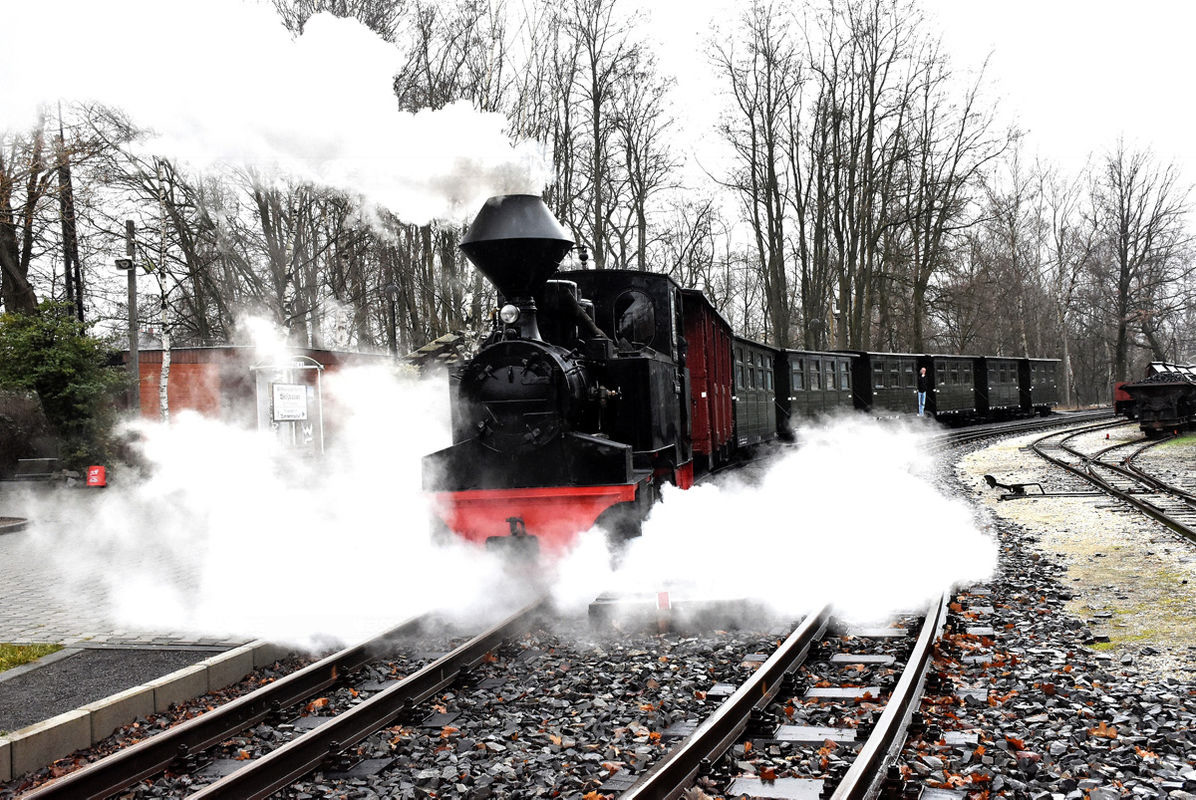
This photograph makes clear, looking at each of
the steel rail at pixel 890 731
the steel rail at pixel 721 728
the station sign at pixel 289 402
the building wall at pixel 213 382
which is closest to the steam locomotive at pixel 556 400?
the steel rail at pixel 721 728

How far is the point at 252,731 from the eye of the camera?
14.8 feet

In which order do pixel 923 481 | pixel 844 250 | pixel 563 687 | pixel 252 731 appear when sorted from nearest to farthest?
pixel 252 731 → pixel 563 687 → pixel 923 481 → pixel 844 250

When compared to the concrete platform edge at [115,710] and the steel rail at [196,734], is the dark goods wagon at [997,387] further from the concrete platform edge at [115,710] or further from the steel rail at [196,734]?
the concrete platform edge at [115,710]

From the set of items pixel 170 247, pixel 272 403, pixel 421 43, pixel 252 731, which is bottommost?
pixel 252 731

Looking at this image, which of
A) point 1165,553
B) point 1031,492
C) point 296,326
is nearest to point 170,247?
point 296,326

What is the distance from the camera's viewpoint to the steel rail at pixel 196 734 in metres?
3.68

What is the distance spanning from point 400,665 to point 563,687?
1180 mm

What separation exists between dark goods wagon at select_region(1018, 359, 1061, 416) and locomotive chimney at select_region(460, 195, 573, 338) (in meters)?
31.9

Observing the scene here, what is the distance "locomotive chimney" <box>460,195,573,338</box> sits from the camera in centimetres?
679

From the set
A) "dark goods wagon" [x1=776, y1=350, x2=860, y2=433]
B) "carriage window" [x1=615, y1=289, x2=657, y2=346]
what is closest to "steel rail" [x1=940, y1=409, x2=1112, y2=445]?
"dark goods wagon" [x1=776, y1=350, x2=860, y2=433]

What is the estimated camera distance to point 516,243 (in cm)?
677

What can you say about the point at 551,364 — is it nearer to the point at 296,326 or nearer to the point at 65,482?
the point at 65,482

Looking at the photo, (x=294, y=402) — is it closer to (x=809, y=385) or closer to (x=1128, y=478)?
(x=809, y=385)

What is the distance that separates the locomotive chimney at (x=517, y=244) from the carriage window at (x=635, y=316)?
138 centimetres
